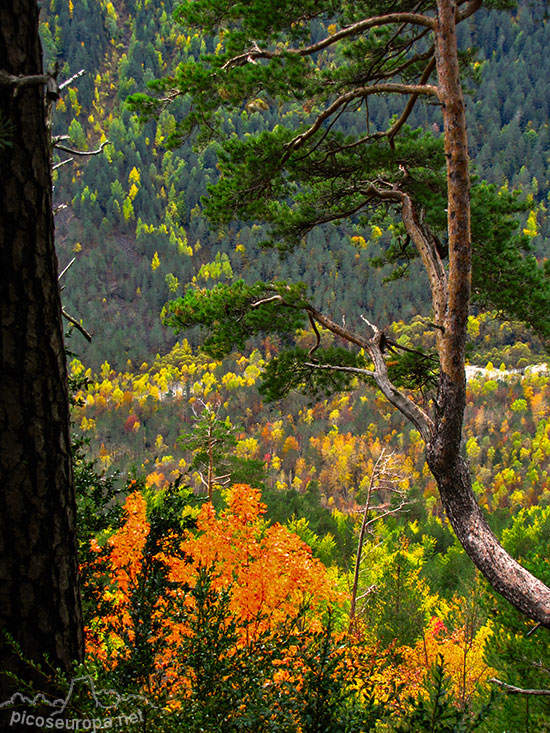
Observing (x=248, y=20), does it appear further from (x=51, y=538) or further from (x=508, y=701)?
(x=508, y=701)

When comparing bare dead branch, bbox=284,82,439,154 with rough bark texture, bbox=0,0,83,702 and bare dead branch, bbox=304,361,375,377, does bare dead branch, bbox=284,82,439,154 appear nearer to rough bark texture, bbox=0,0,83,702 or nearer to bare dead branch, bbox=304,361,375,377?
bare dead branch, bbox=304,361,375,377

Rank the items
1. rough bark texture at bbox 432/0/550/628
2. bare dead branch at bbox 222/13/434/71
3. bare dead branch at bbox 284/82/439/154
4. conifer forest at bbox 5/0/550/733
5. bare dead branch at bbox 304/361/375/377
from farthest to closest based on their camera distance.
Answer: bare dead branch at bbox 304/361/375/377
bare dead branch at bbox 284/82/439/154
bare dead branch at bbox 222/13/434/71
rough bark texture at bbox 432/0/550/628
conifer forest at bbox 5/0/550/733

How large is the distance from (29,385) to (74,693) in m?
1.18

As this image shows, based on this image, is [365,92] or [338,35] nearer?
[338,35]

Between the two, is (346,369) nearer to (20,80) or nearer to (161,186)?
(20,80)

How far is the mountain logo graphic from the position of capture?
5.51ft

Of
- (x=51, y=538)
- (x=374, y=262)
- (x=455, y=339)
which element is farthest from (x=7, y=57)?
(x=374, y=262)

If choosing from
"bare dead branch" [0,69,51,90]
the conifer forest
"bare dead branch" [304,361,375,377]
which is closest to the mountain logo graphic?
the conifer forest

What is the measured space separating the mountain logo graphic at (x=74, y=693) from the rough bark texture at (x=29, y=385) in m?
0.06

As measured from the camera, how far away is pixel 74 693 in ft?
6.09

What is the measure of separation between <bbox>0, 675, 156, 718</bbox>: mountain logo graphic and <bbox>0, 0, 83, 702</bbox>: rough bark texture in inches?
2.3

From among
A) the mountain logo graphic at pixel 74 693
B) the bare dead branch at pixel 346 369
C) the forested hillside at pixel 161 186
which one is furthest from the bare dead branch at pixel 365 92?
the forested hillside at pixel 161 186

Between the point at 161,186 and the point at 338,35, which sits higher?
the point at 161,186

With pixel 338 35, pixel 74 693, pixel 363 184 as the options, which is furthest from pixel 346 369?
pixel 74 693
